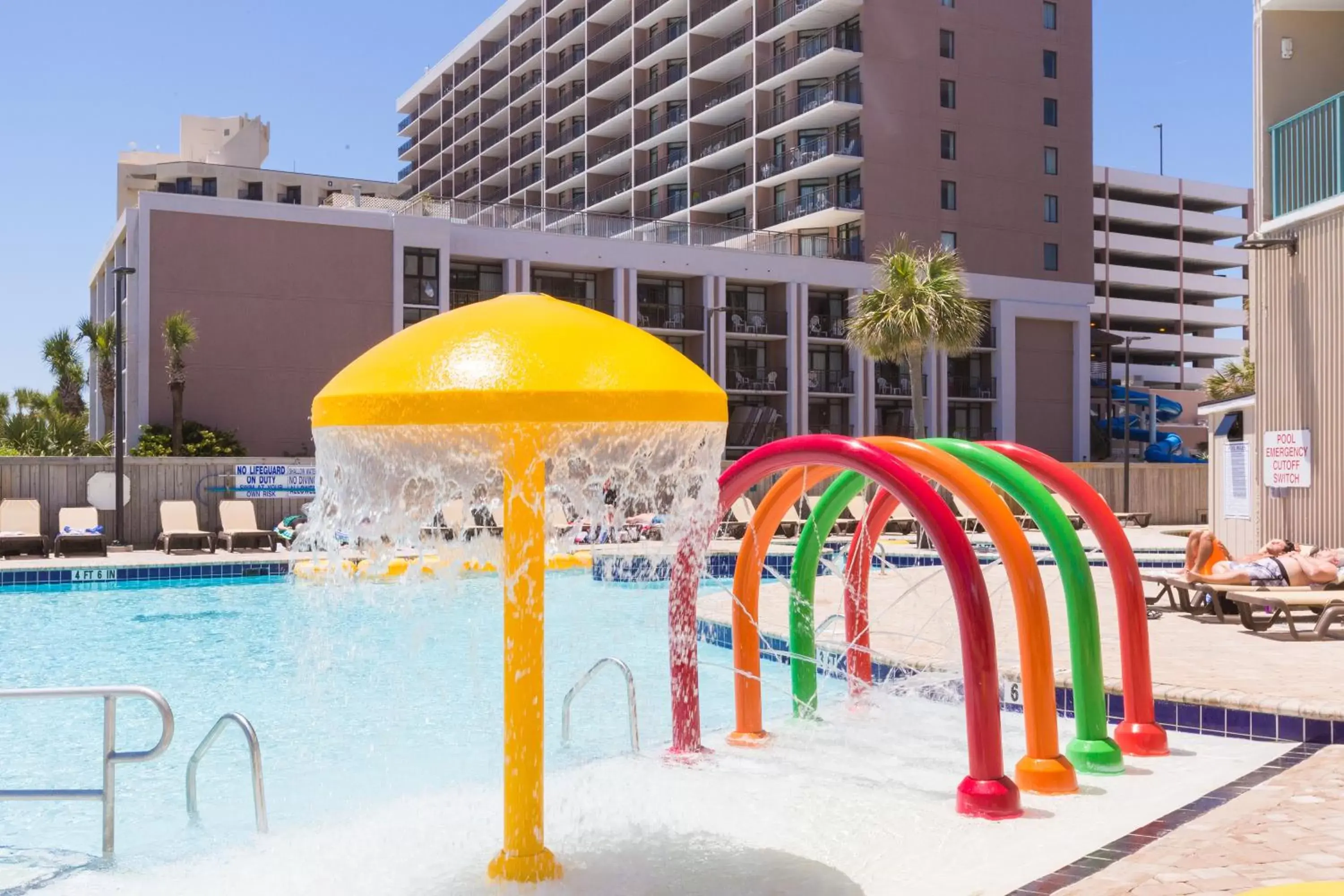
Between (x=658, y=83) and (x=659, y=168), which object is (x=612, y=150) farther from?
(x=658, y=83)

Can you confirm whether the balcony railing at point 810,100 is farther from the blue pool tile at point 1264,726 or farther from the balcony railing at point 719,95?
the blue pool tile at point 1264,726

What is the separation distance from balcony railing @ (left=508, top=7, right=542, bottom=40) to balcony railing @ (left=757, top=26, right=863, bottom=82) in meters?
18.9

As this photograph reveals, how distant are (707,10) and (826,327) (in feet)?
51.8

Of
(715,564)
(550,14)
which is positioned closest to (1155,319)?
(550,14)

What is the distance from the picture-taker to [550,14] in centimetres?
5834

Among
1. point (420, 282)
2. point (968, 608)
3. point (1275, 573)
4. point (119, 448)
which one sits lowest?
point (1275, 573)

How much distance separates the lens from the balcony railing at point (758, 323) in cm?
3991

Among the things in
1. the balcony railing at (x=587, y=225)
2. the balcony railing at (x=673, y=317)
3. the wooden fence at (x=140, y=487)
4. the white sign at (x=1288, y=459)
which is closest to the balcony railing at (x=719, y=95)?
the balcony railing at (x=587, y=225)

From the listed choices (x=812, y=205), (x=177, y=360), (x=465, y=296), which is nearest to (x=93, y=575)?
(x=177, y=360)

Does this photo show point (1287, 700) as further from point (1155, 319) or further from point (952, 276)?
point (1155, 319)

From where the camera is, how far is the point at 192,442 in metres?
30.0

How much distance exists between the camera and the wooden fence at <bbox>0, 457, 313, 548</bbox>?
21672 mm

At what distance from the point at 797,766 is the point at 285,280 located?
2913 cm

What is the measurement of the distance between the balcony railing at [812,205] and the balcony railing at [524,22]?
2166 centimetres
